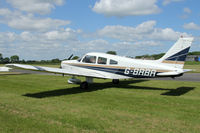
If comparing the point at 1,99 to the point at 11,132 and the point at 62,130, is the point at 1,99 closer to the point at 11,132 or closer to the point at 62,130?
the point at 11,132

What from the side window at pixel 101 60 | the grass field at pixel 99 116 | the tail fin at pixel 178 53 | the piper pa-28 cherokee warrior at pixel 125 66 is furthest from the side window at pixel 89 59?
the grass field at pixel 99 116

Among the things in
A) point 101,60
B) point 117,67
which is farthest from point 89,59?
point 117,67

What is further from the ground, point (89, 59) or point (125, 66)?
point (89, 59)

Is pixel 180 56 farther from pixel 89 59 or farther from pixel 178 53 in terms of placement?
pixel 89 59

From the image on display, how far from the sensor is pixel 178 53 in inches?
428

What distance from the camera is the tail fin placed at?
34.7 ft

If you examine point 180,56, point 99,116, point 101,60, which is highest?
point 180,56

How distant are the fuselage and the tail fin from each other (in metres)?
0.31

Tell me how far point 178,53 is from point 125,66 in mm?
3277

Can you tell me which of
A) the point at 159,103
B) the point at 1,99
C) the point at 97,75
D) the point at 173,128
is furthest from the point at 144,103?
the point at 1,99

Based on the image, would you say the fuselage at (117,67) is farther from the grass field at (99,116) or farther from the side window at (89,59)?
the grass field at (99,116)

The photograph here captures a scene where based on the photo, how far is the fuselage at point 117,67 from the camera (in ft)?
36.9

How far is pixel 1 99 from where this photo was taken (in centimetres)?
894

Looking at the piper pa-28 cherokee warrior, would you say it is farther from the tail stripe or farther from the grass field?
the grass field
